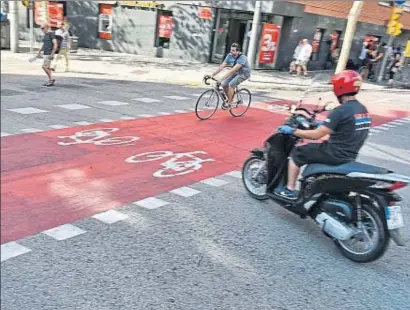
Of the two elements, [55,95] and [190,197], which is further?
[55,95]

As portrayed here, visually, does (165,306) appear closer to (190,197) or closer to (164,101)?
(190,197)

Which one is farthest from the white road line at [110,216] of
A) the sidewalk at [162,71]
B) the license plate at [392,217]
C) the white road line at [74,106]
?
the white road line at [74,106]

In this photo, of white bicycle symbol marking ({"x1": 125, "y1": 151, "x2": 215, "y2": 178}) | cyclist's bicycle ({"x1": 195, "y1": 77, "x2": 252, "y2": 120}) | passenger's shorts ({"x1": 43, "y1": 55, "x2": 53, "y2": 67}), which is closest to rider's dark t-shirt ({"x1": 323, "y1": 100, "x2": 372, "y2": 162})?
white bicycle symbol marking ({"x1": 125, "y1": 151, "x2": 215, "y2": 178})

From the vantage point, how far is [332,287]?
336cm

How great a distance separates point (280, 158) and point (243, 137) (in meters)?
3.49

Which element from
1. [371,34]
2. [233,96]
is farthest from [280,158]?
[233,96]

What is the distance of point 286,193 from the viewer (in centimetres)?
444

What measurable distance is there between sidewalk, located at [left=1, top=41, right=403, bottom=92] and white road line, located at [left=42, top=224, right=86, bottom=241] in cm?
133

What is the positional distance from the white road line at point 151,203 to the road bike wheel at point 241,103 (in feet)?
11.2

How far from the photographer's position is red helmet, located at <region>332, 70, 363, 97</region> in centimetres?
323

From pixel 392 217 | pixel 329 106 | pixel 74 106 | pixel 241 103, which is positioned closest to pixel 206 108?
pixel 241 103

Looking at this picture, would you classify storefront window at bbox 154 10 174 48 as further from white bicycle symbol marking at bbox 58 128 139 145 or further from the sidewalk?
white bicycle symbol marking at bbox 58 128 139 145

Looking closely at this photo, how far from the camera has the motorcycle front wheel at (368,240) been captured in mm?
3684

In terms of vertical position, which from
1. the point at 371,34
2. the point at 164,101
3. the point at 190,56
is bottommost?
the point at 164,101
